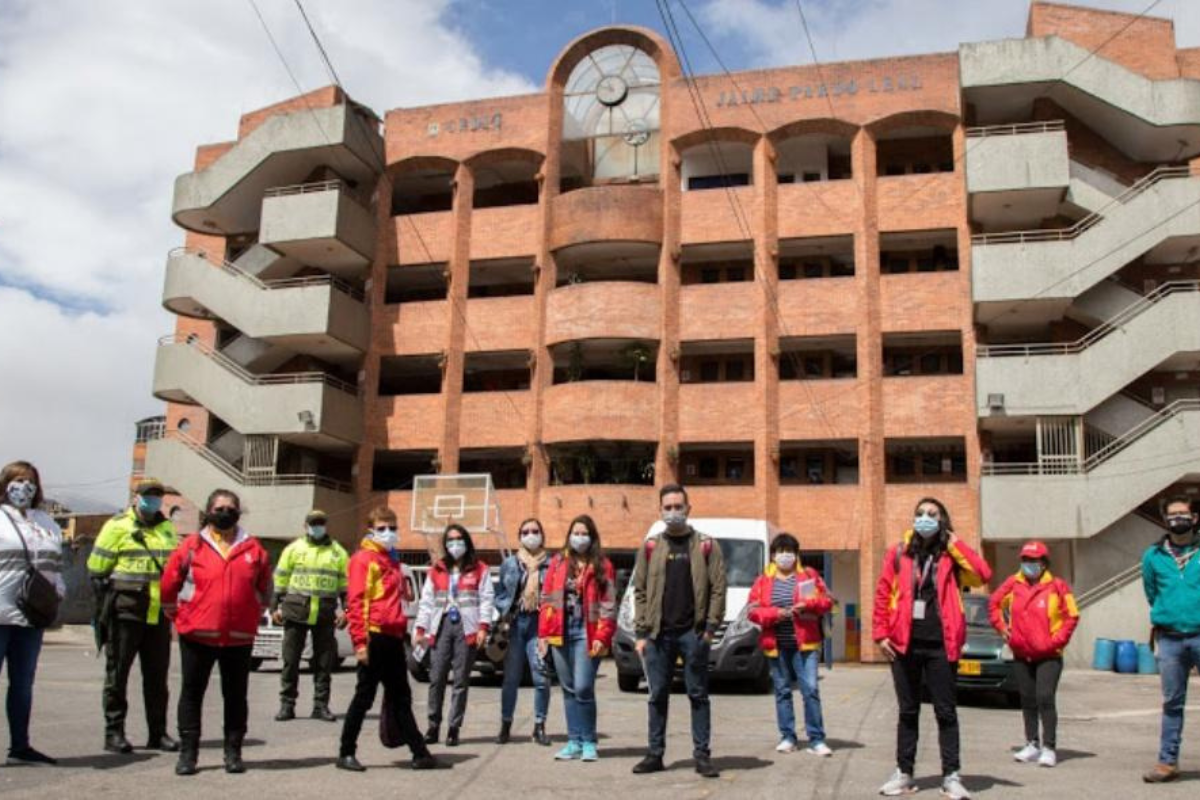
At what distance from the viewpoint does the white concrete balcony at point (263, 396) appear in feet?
116

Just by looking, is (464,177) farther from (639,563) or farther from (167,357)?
(639,563)

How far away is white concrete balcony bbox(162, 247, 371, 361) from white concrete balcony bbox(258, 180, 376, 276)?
107cm

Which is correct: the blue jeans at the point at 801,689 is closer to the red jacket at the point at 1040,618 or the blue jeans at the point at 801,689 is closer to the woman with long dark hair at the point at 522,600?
the red jacket at the point at 1040,618

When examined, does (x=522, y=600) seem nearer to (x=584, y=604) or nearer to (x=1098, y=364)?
(x=584, y=604)

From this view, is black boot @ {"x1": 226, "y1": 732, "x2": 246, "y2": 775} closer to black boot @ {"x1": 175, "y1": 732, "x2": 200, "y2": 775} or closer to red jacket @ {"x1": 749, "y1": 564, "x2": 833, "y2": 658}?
black boot @ {"x1": 175, "y1": 732, "x2": 200, "y2": 775}

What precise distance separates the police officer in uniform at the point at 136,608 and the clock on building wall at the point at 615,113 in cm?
3027

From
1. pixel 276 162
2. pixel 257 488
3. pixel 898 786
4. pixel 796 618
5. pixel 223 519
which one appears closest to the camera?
pixel 898 786

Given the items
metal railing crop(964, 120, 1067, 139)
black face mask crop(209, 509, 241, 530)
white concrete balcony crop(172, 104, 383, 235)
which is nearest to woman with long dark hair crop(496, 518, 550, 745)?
black face mask crop(209, 509, 241, 530)

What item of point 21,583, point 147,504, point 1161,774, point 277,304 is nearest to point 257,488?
point 277,304

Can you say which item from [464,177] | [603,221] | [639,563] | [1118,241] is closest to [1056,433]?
[1118,241]

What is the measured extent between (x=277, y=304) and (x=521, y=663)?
27454 mm

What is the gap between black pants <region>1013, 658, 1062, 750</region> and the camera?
9.41 meters

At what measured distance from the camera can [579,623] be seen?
30.4 ft

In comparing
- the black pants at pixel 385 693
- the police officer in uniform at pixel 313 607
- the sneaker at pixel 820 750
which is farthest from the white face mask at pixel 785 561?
the police officer in uniform at pixel 313 607
